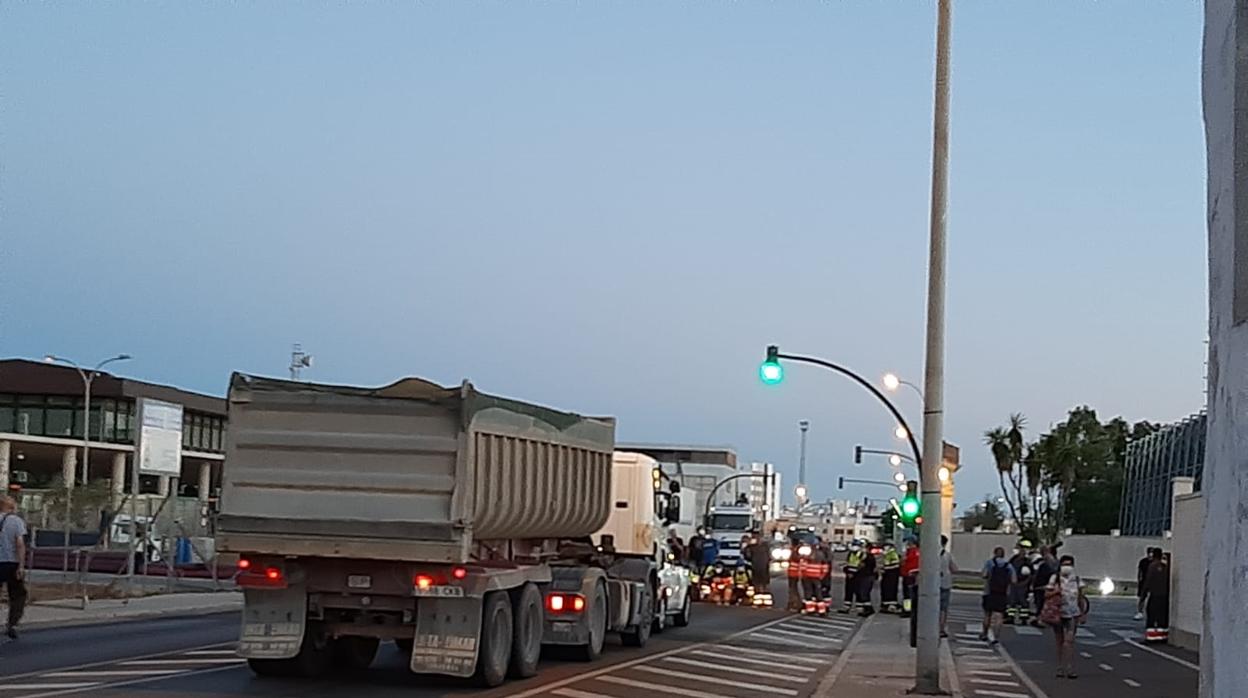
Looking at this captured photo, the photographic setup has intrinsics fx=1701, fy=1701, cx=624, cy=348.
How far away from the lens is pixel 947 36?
2011 centimetres

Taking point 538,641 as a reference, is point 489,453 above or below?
above

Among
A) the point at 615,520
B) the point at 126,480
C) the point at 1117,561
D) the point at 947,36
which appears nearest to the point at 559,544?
the point at 615,520

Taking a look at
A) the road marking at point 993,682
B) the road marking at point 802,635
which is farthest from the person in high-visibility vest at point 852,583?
the road marking at point 993,682

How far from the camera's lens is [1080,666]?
88.0ft

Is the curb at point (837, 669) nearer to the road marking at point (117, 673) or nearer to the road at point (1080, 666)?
the road at point (1080, 666)

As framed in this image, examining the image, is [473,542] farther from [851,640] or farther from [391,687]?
[851,640]

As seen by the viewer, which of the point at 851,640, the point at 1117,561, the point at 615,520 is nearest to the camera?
the point at 615,520

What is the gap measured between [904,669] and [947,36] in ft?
29.9

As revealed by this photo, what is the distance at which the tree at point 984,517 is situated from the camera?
137 metres

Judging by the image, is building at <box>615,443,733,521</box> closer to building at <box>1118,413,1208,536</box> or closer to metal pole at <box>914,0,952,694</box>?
building at <box>1118,413,1208,536</box>

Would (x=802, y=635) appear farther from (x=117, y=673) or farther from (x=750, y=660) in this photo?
(x=117, y=673)

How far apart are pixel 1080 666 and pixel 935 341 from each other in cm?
920

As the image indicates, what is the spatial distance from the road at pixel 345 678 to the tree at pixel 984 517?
109m

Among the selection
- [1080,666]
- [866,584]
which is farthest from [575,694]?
[866,584]
